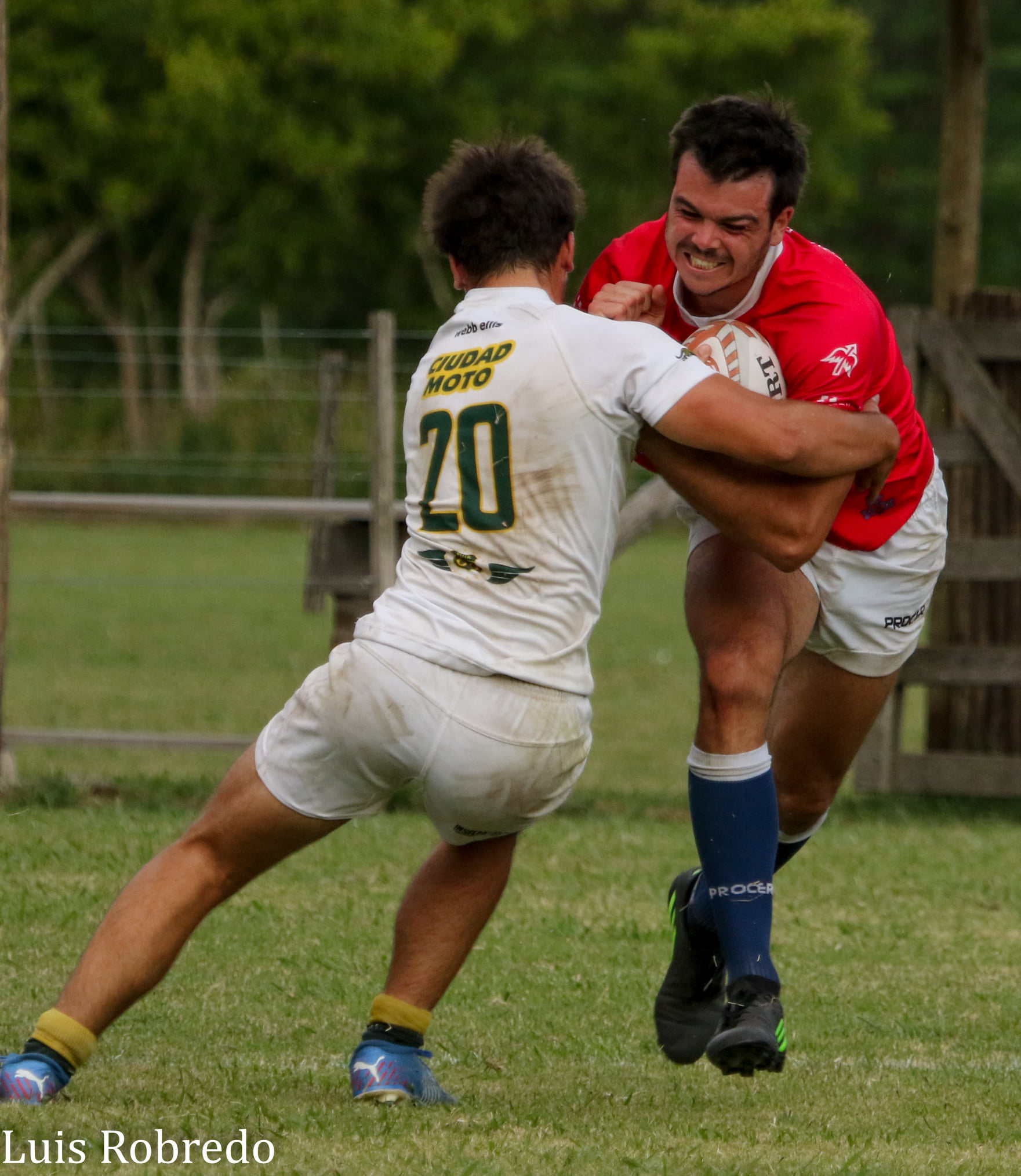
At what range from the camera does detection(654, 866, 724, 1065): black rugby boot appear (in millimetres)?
4605

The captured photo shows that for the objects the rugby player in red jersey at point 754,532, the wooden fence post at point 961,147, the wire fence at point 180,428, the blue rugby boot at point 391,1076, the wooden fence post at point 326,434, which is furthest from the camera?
the wire fence at point 180,428

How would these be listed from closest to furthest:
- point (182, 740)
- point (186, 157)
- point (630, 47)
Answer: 1. point (182, 740)
2. point (186, 157)
3. point (630, 47)

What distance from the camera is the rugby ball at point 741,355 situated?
4.27 m

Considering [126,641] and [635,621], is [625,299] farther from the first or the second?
[635,621]

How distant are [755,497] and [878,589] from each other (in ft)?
3.03

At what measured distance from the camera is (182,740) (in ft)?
30.2

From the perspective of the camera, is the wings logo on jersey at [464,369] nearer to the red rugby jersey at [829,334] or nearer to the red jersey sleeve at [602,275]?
the red rugby jersey at [829,334]

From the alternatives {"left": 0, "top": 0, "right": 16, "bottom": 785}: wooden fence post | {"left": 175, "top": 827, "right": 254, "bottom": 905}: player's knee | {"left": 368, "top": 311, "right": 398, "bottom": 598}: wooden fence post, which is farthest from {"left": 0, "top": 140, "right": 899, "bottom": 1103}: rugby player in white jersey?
{"left": 368, "top": 311, "right": 398, "bottom": 598}: wooden fence post

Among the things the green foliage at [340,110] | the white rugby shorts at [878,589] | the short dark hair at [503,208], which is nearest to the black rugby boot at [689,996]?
the white rugby shorts at [878,589]

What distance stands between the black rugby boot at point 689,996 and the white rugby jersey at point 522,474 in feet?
3.50

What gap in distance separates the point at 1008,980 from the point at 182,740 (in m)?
4.52

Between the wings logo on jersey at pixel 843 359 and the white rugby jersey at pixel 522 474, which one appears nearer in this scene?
the white rugby jersey at pixel 522 474

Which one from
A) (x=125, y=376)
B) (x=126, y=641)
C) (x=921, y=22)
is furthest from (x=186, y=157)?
(x=126, y=641)

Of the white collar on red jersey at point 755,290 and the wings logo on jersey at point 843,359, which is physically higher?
the white collar on red jersey at point 755,290
